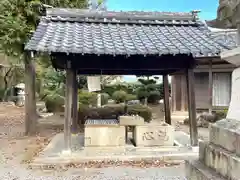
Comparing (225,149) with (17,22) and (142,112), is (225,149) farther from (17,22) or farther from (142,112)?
(142,112)

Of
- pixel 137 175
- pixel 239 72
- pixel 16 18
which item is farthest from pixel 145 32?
pixel 239 72

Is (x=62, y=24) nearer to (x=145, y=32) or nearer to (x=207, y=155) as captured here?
(x=145, y=32)

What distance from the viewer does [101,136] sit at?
7141mm

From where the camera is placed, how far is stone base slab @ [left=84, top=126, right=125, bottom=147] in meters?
7.12

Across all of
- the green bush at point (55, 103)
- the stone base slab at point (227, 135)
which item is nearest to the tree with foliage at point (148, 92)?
the green bush at point (55, 103)

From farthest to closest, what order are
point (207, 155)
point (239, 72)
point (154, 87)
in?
point (154, 87), point (207, 155), point (239, 72)

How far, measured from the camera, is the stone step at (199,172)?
→ 7.96ft

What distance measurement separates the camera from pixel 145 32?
24.4 feet

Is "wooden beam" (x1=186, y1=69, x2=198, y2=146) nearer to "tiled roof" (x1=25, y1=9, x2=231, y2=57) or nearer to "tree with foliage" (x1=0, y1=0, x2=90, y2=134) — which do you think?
"tiled roof" (x1=25, y1=9, x2=231, y2=57)

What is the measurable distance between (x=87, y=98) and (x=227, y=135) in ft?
44.7

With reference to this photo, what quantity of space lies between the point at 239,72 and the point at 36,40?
4821mm

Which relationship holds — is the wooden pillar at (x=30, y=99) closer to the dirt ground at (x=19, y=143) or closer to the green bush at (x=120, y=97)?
the dirt ground at (x=19, y=143)

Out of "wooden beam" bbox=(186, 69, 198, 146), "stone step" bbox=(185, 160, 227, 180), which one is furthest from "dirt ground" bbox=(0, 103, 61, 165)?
"stone step" bbox=(185, 160, 227, 180)

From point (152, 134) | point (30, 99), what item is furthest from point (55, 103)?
point (152, 134)
